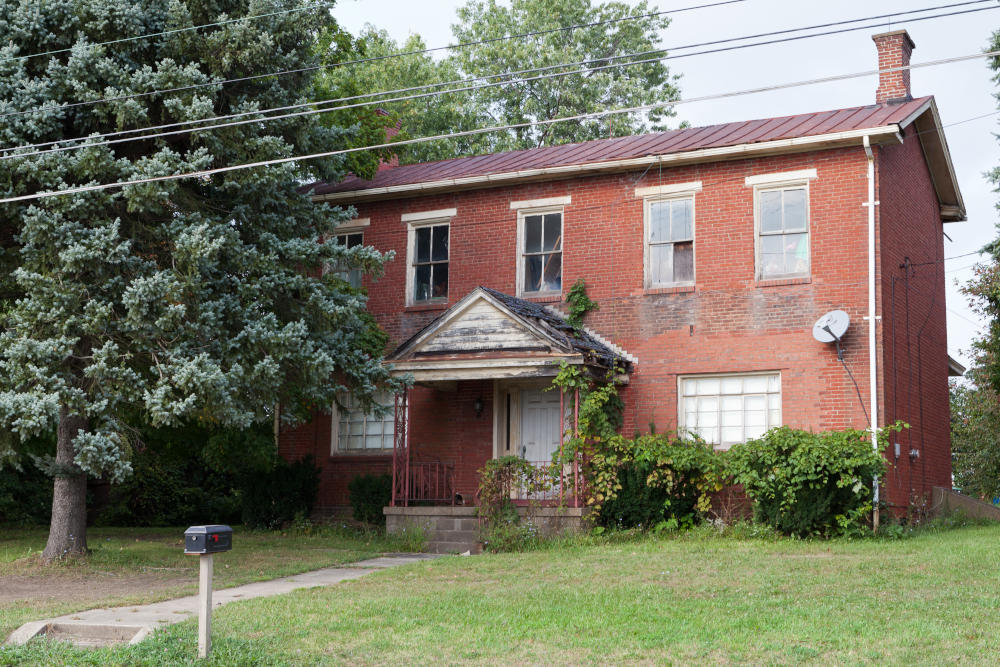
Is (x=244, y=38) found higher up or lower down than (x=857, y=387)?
higher up

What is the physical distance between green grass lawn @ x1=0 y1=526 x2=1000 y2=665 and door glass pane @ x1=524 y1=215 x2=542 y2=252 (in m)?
6.93

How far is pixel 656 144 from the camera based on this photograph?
58.2 feet

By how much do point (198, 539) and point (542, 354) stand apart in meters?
8.37

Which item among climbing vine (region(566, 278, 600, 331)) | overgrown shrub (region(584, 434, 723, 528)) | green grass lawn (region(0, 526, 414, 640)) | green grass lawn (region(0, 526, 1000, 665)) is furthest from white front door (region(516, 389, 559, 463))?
green grass lawn (region(0, 526, 1000, 665))

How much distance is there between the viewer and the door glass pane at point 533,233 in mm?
18000

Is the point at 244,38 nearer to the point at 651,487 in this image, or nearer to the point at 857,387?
the point at 651,487

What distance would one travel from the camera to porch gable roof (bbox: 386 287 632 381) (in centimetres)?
1548

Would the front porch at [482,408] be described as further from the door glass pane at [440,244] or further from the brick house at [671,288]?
the door glass pane at [440,244]

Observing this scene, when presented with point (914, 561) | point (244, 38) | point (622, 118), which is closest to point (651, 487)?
point (914, 561)

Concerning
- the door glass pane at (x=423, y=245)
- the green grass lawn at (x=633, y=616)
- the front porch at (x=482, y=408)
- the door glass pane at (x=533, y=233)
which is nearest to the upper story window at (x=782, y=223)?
the front porch at (x=482, y=408)

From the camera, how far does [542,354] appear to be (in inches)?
607

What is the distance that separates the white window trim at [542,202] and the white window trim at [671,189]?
1.25 m

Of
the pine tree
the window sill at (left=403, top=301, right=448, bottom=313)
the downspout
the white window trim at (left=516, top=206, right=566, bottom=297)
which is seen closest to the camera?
the pine tree

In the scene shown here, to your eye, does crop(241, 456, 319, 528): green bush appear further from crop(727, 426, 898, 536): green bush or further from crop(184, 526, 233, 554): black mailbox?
crop(184, 526, 233, 554): black mailbox
